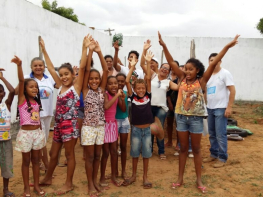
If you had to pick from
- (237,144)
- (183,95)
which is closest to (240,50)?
(237,144)

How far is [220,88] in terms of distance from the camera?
4438mm

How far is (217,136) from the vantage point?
14.8ft

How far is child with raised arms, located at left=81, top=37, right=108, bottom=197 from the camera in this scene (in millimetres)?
3314

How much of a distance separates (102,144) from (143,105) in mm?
788

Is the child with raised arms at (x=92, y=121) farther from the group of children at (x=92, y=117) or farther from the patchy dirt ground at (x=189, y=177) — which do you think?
the patchy dirt ground at (x=189, y=177)

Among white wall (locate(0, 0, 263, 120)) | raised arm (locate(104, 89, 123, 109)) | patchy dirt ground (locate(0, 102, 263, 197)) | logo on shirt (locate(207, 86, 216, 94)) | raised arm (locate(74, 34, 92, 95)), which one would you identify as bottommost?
patchy dirt ground (locate(0, 102, 263, 197))

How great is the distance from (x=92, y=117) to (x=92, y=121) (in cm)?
5

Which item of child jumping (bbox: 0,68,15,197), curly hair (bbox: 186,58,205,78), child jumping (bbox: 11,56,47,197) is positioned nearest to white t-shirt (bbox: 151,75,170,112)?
curly hair (bbox: 186,58,205,78)

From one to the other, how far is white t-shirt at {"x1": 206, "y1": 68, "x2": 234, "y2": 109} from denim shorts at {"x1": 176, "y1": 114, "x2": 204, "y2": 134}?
1.05m

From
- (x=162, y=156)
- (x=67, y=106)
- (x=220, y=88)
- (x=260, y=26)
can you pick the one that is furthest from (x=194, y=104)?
(x=260, y=26)

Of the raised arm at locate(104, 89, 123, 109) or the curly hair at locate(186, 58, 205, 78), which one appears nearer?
the raised arm at locate(104, 89, 123, 109)

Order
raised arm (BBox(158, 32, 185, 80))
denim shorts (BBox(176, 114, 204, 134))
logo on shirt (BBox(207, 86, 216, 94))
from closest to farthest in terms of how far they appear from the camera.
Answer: denim shorts (BBox(176, 114, 204, 134))
raised arm (BBox(158, 32, 185, 80))
logo on shirt (BBox(207, 86, 216, 94))

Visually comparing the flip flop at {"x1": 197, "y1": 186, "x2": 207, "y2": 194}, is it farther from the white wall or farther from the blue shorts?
the white wall

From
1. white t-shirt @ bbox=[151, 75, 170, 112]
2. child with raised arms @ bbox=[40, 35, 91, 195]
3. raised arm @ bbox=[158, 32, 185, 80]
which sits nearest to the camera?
child with raised arms @ bbox=[40, 35, 91, 195]
